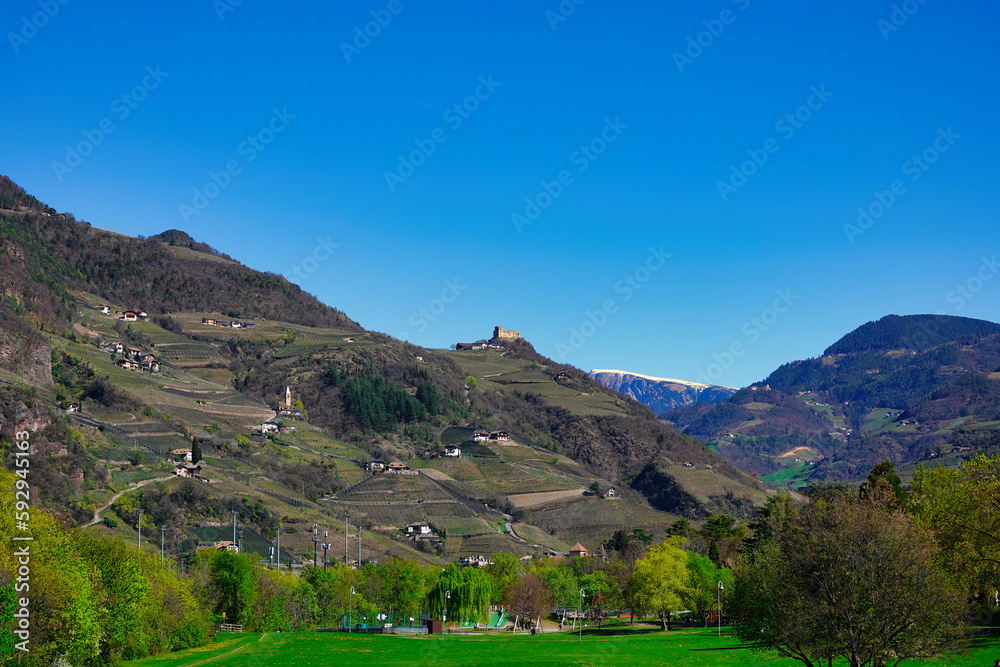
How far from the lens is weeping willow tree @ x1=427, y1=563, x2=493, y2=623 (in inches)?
4535

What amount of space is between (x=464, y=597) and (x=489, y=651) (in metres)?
41.0

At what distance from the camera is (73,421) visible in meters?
174

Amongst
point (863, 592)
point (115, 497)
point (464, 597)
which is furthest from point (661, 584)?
point (115, 497)

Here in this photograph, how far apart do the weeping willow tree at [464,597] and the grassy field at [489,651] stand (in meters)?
18.3

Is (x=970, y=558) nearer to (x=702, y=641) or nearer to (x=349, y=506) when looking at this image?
(x=702, y=641)

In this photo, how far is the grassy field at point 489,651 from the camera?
58344 millimetres

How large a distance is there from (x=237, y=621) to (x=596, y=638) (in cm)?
3330

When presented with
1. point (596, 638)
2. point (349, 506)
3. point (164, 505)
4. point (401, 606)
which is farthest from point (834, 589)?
point (349, 506)

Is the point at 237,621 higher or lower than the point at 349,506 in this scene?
lower

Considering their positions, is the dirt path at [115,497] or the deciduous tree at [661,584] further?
the dirt path at [115,497]

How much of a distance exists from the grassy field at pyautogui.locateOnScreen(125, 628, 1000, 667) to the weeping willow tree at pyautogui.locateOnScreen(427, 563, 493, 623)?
18306mm

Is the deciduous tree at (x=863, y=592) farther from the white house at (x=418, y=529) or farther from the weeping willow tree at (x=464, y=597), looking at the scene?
the white house at (x=418, y=529)

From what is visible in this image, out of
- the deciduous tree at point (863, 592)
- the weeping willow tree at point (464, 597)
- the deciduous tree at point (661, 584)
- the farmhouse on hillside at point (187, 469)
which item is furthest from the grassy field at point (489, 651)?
the farmhouse on hillside at point (187, 469)

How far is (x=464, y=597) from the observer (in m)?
115
